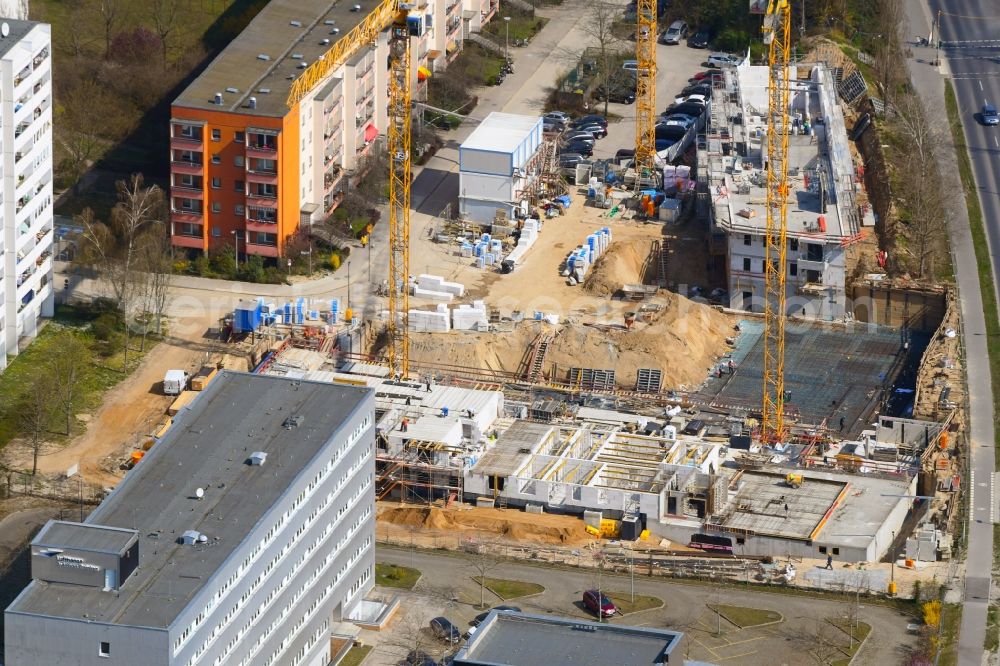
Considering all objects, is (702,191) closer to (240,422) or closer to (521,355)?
(521,355)

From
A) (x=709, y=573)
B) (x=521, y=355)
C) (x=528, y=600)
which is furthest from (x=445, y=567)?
(x=521, y=355)

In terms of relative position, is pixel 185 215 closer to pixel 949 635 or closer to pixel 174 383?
pixel 174 383

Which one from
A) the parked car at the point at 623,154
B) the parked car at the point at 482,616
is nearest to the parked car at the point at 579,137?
the parked car at the point at 623,154

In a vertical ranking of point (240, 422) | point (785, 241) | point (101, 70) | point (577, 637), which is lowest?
point (577, 637)

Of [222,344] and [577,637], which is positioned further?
[222,344]

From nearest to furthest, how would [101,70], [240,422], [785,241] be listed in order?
[240,422]
[785,241]
[101,70]

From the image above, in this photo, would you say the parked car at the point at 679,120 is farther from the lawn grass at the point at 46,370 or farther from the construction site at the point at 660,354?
the lawn grass at the point at 46,370

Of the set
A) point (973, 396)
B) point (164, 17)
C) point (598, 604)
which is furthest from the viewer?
point (164, 17)

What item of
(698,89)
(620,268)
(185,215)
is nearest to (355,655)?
(185,215)
